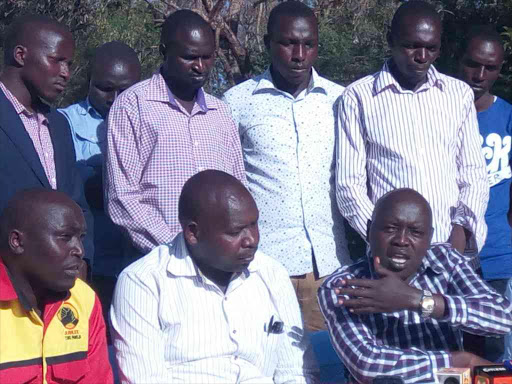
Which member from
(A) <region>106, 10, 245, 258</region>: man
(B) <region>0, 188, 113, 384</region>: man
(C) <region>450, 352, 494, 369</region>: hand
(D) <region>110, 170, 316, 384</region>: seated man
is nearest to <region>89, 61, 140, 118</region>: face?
(A) <region>106, 10, 245, 258</region>: man

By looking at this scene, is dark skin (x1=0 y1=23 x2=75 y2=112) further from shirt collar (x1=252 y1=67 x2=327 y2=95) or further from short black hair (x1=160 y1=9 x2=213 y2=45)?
shirt collar (x1=252 y1=67 x2=327 y2=95)

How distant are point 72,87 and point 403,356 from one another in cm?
553

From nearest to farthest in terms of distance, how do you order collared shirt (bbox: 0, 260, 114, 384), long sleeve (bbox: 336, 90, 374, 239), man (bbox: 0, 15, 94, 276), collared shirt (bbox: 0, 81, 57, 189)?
collared shirt (bbox: 0, 260, 114, 384) < man (bbox: 0, 15, 94, 276) < collared shirt (bbox: 0, 81, 57, 189) < long sleeve (bbox: 336, 90, 374, 239)

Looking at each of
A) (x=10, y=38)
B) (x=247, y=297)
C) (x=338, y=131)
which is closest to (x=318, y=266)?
(x=338, y=131)

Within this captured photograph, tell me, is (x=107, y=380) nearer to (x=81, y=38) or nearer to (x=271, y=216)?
(x=271, y=216)

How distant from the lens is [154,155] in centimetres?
480

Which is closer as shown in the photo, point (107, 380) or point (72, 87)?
point (107, 380)

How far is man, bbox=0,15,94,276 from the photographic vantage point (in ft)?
14.6

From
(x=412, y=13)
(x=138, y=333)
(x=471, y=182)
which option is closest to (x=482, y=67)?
(x=412, y=13)

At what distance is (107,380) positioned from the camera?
3875mm

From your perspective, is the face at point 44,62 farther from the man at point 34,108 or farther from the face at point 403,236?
the face at point 403,236

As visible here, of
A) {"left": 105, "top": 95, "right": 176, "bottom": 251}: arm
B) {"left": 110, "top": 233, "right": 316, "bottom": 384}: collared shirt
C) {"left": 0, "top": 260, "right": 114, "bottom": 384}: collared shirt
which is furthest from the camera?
{"left": 105, "top": 95, "right": 176, "bottom": 251}: arm

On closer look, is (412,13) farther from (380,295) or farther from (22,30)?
(22,30)

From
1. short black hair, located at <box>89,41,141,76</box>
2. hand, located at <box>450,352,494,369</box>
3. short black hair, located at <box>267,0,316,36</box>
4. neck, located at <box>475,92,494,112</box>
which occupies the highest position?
short black hair, located at <box>267,0,316,36</box>
